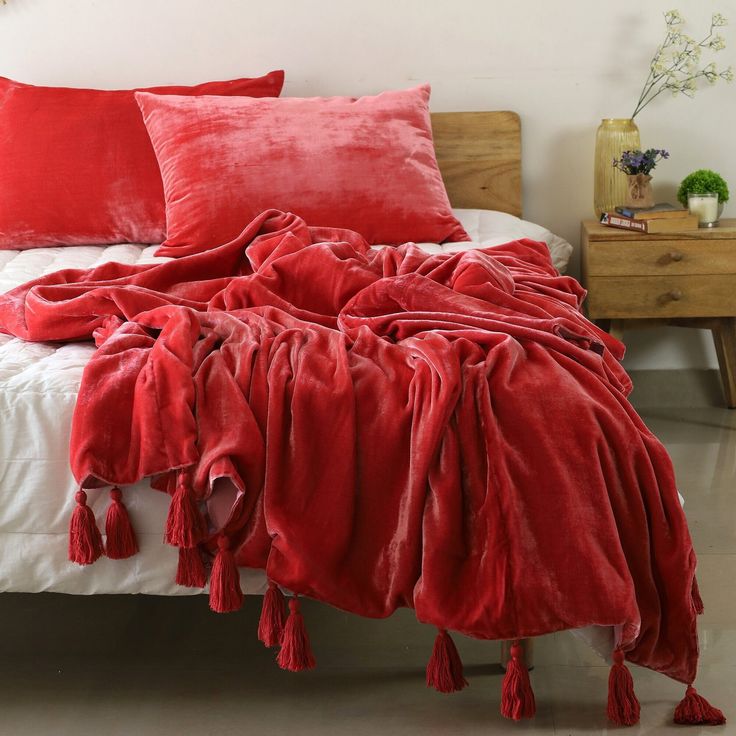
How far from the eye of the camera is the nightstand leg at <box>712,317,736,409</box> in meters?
3.03

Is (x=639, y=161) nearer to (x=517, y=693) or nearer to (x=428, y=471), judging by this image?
(x=428, y=471)

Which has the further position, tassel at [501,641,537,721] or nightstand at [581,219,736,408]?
nightstand at [581,219,736,408]

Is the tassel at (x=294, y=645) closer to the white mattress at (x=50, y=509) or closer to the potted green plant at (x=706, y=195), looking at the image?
the white mattress at (x=50, y=509)

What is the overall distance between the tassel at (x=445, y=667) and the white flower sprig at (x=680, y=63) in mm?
2191

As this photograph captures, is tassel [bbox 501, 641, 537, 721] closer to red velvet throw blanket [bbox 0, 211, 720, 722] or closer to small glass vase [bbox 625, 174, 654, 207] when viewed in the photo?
red velvet throw blanket [bbox 0, 211, 720, 722]

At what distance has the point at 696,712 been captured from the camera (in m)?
1.58

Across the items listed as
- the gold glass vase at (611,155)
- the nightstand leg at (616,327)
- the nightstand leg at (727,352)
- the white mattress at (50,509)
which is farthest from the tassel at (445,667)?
the gold glass vase at (611,155)

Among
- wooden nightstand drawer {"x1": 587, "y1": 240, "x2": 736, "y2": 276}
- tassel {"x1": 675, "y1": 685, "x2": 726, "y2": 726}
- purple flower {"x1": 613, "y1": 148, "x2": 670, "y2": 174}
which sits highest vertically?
purple flower {"x1": 613, "y1": 148, "x2": 670, "y2": 174}

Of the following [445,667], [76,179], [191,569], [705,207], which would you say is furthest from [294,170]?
[445,667]

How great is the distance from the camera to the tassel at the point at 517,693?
153cm

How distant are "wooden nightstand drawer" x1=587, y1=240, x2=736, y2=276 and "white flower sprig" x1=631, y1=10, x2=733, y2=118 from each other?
0.55 m

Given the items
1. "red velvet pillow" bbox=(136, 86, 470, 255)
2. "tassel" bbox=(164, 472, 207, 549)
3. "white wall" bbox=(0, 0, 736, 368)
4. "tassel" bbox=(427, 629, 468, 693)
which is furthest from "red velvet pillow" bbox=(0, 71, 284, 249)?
"tassel" bbox=(427, 629, 468, 693)

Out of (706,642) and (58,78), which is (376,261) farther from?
(58,78)

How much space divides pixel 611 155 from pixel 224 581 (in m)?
2.13
